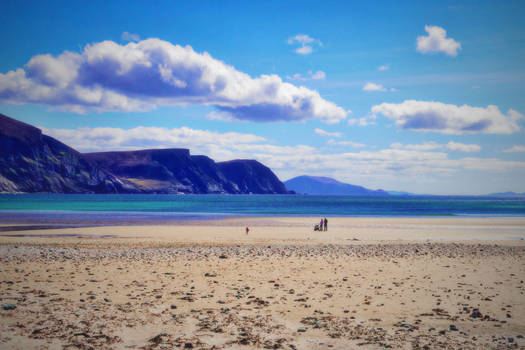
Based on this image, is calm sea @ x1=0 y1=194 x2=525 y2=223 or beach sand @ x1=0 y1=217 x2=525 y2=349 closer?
beach sand @ x1=0 y1=217 x2=525 y2=349

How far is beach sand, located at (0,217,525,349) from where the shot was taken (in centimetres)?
809

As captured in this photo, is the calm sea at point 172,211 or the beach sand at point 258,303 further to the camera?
the calm sea at point 172,211

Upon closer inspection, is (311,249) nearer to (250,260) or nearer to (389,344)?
(250,260)

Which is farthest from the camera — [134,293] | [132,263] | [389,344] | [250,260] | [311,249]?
[311,249]

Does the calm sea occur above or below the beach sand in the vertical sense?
below

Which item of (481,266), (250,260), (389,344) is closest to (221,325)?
(389,344)

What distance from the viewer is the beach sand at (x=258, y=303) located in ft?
26.6

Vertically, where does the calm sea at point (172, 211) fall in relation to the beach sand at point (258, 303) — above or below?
below

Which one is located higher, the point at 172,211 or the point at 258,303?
the point at 258,303

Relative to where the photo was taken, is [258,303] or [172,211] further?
[172,211]

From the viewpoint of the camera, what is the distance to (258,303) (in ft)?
35.1

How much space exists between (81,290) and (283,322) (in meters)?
6.59

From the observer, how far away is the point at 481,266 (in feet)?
53.7

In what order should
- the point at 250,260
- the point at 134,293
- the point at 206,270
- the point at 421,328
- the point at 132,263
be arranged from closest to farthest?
the point at 421,328, the point at 134,293, the point at 206,270, the point at 132,263, the point at 250,260
